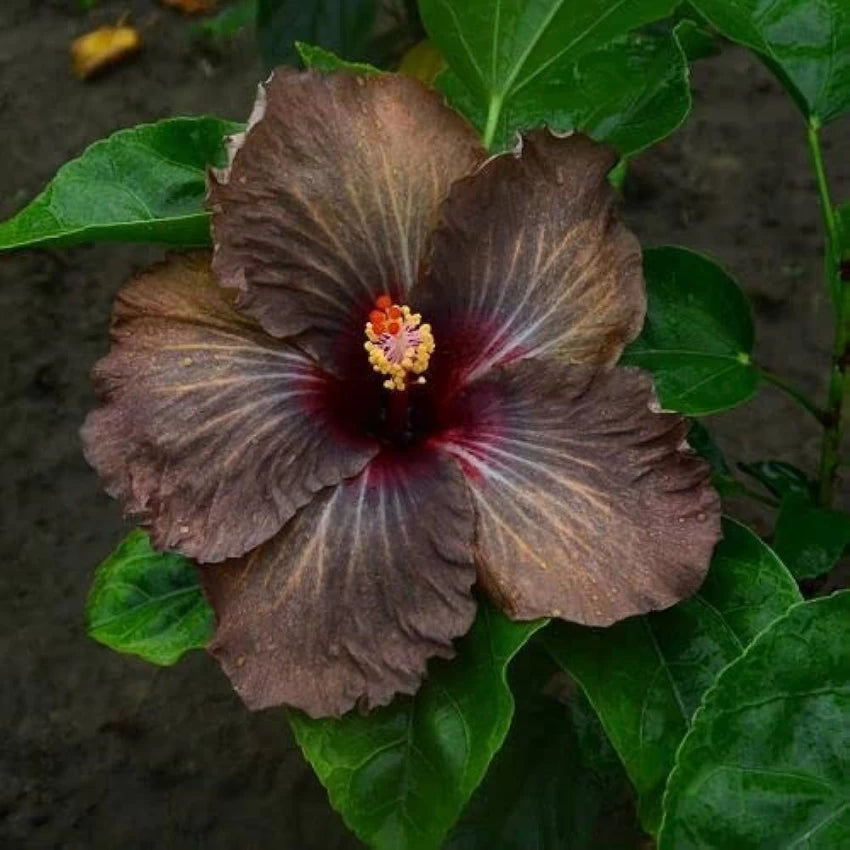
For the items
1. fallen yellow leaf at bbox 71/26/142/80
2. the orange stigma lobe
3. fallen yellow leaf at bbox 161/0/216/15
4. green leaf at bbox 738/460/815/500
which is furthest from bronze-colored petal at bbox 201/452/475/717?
fallen yellow leaf at bbox 161/0/216/15

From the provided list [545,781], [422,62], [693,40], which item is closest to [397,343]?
[693,40]

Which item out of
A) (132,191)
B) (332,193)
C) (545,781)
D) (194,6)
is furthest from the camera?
(194,6)

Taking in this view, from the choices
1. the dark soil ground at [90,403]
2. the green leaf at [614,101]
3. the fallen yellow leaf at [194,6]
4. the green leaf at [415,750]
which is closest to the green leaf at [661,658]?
the green leaf at [415,750]

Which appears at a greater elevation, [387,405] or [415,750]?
[387,405]

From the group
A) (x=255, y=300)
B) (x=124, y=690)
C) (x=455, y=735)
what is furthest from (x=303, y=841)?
(x=255, y=300)

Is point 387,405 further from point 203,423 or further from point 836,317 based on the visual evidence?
point 836,317

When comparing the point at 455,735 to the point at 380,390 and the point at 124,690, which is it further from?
the point at 124,690

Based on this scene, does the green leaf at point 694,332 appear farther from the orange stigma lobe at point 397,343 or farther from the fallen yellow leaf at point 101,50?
the fallen yellow leaf at point 101,50
